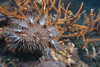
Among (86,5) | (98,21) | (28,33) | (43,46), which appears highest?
(86,5)

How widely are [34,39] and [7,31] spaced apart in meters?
0.74

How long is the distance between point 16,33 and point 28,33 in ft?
1.06

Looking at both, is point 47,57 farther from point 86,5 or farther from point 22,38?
point 86,5

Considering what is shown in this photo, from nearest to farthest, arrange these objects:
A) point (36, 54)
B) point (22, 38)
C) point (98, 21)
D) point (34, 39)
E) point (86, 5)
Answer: point (22, 38), point (34, 39), point (36, 54), point (98, 21), point (86, 5)

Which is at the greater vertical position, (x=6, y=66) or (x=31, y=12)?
(x=31, y=12)

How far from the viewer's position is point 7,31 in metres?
2.04

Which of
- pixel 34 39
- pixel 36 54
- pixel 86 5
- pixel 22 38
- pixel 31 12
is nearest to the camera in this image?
pixel 22 38

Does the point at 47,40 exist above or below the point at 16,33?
below

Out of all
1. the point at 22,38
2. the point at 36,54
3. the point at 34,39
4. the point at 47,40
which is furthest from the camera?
the point at 36,54

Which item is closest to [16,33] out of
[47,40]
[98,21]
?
[47,40]

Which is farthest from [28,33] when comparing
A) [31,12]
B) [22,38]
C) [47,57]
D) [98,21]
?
[98,21]

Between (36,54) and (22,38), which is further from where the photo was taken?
(36,54)

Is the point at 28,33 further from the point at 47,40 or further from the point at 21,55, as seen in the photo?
the point at 21,55

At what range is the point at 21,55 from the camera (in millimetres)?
2393
